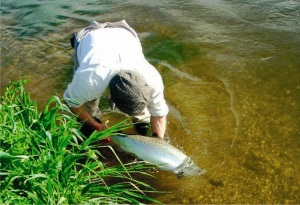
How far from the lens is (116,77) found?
3.31 metres

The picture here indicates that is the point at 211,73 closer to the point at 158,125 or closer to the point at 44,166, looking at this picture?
the point at 158,125

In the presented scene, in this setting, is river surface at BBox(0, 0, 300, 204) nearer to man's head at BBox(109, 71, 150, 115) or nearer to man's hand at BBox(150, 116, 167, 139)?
man's hand at BBox(150, 116, 167, 139)

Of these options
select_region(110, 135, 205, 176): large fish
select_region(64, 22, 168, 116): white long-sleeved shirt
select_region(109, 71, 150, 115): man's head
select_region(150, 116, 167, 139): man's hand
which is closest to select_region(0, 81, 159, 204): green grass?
select_region(109, 71, 150, 115): man's head

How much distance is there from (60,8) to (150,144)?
4885mm

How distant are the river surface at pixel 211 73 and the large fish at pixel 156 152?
284 mm

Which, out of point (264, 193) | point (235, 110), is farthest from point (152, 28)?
point (264, 193)

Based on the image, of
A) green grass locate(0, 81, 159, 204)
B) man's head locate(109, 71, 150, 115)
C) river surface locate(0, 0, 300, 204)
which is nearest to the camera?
green grass locate(0, 81, 159, 204)

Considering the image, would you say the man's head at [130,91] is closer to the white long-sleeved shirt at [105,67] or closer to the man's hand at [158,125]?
the white long-sleeved shirt at [105,67]

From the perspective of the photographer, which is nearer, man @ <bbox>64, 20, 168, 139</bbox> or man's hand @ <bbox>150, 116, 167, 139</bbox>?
man @ <bbox>64, 20, 168, 139</bbox>

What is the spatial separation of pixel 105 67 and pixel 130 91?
0.35 metres

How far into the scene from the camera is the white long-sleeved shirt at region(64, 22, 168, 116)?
3.46 metres

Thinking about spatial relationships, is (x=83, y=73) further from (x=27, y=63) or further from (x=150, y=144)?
(x=27, y=63)

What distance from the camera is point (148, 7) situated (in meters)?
7.41

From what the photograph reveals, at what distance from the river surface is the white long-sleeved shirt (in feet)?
1.80
